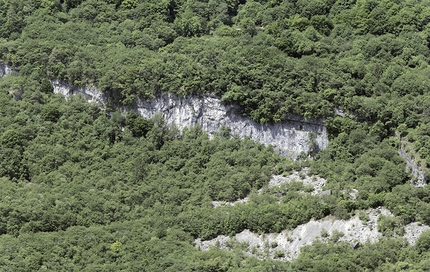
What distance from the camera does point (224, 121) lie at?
110250 mm

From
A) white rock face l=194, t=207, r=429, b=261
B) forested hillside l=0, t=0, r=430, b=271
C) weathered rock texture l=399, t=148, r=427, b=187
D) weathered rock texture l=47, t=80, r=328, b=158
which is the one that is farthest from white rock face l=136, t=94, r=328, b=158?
white rock face l=194, t=207, r=429, b=261

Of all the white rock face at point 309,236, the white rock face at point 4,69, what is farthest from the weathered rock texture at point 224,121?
the white rock face at point 309,236

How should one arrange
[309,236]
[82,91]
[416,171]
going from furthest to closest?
[82,91] < [416,171] < [309,236]

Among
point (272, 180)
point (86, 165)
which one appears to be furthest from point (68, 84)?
point (272, 180)

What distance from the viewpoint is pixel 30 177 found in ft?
351

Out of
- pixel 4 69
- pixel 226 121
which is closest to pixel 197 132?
pixel 226 121

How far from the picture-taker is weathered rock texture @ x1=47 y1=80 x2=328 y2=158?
108250mm

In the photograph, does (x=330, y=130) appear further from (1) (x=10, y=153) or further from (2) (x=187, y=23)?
(1) (x=10, y=153)

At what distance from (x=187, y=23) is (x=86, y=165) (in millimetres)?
22000

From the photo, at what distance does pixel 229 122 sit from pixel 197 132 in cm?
337

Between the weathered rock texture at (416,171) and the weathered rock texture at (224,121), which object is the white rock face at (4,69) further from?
the weathered rock texture at (416,171)

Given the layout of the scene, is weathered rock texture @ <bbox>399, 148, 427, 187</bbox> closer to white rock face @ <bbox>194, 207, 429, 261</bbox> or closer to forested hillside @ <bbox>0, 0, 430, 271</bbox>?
forested hillside @ <bbox>0, 0, 430, 271</bbox>

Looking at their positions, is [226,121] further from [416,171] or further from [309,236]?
[416,171]

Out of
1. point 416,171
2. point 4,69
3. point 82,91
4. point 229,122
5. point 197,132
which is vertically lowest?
point 197,132
